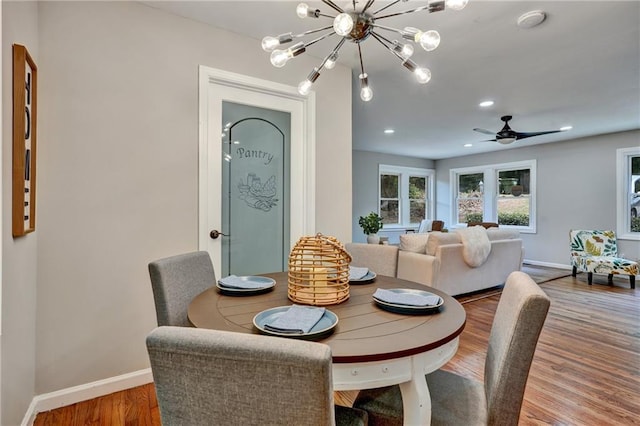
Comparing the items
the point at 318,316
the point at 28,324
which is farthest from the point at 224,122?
the point at 318,316

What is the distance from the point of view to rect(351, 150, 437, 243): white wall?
7.38 meters

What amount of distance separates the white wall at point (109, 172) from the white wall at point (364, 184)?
5.20 metres

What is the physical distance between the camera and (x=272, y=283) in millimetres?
1602

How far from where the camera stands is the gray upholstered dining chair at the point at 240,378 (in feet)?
2.03

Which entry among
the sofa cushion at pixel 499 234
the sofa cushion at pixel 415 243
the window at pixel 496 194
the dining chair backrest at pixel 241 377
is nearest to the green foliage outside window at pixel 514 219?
the window at pixel 496 194

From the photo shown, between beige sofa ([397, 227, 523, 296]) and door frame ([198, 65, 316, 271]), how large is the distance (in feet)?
4.20

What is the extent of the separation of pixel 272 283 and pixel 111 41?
1.86m

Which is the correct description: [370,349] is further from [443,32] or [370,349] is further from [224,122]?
[443,32]

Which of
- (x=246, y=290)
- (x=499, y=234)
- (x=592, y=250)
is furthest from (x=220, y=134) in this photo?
(x=592, y=250)

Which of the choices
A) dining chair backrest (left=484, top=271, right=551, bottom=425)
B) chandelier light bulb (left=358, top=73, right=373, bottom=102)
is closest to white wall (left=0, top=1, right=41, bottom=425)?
chandelier light bulb (left=358, top=73, right=373, bottom=102)

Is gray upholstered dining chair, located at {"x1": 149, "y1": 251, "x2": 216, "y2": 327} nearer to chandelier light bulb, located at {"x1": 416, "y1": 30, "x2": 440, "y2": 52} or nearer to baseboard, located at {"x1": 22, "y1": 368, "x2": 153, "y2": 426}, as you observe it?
baseboard, located at {"x1": 22, "y1": 368, "x2": 153, "y2": 426}

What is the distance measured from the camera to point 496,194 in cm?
744

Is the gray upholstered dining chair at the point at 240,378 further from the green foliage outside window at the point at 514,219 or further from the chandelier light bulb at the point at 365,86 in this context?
the green foliage outside window at the point at 514,219

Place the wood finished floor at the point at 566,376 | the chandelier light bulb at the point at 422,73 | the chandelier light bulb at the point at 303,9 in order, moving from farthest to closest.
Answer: the wood finished floor at the point at 566,376, the chandelier light bulb at the point at 422,73, the chandelier light bulb at the point at 303,9
